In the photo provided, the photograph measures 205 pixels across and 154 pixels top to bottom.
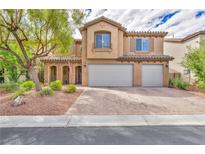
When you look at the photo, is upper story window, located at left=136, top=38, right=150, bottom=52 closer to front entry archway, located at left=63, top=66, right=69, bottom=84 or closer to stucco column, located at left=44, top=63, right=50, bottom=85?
front entry archway, located at left=63, top=66, right=69, bottom=84

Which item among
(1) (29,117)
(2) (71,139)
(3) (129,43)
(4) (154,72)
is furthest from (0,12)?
(4) (154,72)

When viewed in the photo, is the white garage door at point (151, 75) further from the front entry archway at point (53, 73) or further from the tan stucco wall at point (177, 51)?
the front entry archway at point (53, 73)

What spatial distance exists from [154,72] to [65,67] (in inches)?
415

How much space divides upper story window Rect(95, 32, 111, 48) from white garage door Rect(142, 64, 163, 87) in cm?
469

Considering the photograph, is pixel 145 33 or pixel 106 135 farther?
pixel 145 33

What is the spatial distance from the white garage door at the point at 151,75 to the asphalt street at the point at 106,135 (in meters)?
11.9

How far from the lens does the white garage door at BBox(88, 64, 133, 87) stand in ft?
56.2

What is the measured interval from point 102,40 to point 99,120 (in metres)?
12.1

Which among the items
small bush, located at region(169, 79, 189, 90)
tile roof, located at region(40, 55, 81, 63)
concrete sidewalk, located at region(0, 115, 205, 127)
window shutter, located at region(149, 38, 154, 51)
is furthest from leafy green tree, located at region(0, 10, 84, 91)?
small bush, located at region(169, 79, 189, 90)

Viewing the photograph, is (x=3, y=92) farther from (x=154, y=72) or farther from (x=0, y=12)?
(x=154, y=72)

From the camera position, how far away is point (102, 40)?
17047 mm

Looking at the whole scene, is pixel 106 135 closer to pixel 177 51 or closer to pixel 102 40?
pixel 102 40

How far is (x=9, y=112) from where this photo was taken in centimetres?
745

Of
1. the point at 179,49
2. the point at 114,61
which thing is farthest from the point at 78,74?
the point at 179,49
